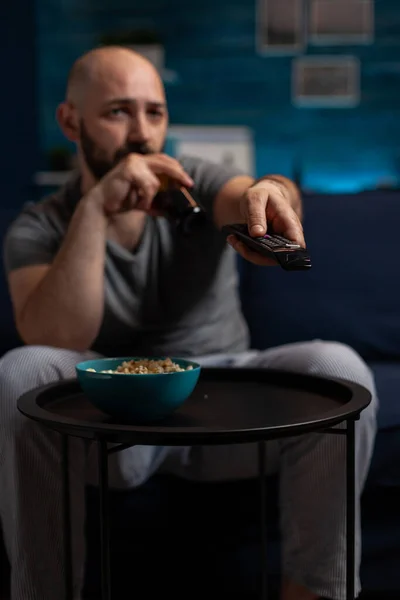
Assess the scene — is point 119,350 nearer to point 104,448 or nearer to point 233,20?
point 104,448

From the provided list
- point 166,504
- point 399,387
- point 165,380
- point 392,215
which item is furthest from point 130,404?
point 392,215

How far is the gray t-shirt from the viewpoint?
4.98 feet

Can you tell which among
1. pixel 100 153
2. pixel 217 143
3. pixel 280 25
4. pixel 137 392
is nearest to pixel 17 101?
pixel 217 143

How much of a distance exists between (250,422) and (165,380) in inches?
4.6

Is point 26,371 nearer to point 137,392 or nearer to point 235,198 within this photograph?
point 137,392

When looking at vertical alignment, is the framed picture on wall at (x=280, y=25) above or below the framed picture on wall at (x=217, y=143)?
above

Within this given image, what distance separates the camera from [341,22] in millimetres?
4688

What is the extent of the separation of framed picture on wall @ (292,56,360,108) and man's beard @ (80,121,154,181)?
11.0 ft

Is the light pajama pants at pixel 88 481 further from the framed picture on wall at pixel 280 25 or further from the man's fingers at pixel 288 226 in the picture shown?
the framed picture on wall at pixel 280 25

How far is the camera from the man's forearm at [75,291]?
134 centimetres

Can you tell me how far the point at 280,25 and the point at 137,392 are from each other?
4.21 meters

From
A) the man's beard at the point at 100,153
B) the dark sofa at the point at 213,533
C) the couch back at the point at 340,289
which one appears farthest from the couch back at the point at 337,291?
the man's beard at the point at 100,153

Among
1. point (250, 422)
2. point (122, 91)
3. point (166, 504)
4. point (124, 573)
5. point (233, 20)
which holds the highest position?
point (233, 20)

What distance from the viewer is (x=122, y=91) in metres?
1.55
